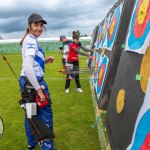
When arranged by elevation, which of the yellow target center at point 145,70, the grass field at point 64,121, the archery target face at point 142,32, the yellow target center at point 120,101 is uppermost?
the archery target face at point 142,32

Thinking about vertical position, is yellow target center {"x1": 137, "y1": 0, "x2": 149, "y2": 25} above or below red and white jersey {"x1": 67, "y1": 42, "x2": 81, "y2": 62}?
above

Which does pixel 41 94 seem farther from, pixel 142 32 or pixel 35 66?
pixel 142 32

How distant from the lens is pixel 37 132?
334cm

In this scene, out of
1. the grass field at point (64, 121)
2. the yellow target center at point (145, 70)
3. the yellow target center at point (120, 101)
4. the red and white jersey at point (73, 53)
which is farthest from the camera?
the red and white jersey at point (73, 53)

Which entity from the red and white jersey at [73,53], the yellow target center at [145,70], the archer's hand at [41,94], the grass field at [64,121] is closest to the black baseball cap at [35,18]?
Result: the archer's hand at [41,94]

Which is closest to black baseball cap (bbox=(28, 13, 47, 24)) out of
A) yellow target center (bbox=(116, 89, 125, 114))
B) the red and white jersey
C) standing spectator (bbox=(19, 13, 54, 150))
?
standing spectator (bbox=(19, 13, 54, 150))

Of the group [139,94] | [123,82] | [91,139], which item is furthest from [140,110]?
[91,139]

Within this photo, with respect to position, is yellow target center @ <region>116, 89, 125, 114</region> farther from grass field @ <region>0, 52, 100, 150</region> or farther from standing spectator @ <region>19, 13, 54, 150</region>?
grass field @ <region>0, 52, 100, 150</region>

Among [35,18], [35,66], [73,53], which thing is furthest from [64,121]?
[73,53]

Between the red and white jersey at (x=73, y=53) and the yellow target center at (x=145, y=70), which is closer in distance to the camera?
the yellow target center at (x=145, y=70)

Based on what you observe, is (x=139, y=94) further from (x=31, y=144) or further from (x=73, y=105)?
(x=73, y=105)

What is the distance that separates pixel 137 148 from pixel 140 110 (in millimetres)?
346

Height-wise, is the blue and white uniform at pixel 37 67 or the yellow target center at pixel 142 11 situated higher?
the yellow target center at pixel 142 11

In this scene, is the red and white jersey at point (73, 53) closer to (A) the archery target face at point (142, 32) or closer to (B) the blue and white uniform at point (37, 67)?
(B) the blue and white uniform at point (37, 67)
